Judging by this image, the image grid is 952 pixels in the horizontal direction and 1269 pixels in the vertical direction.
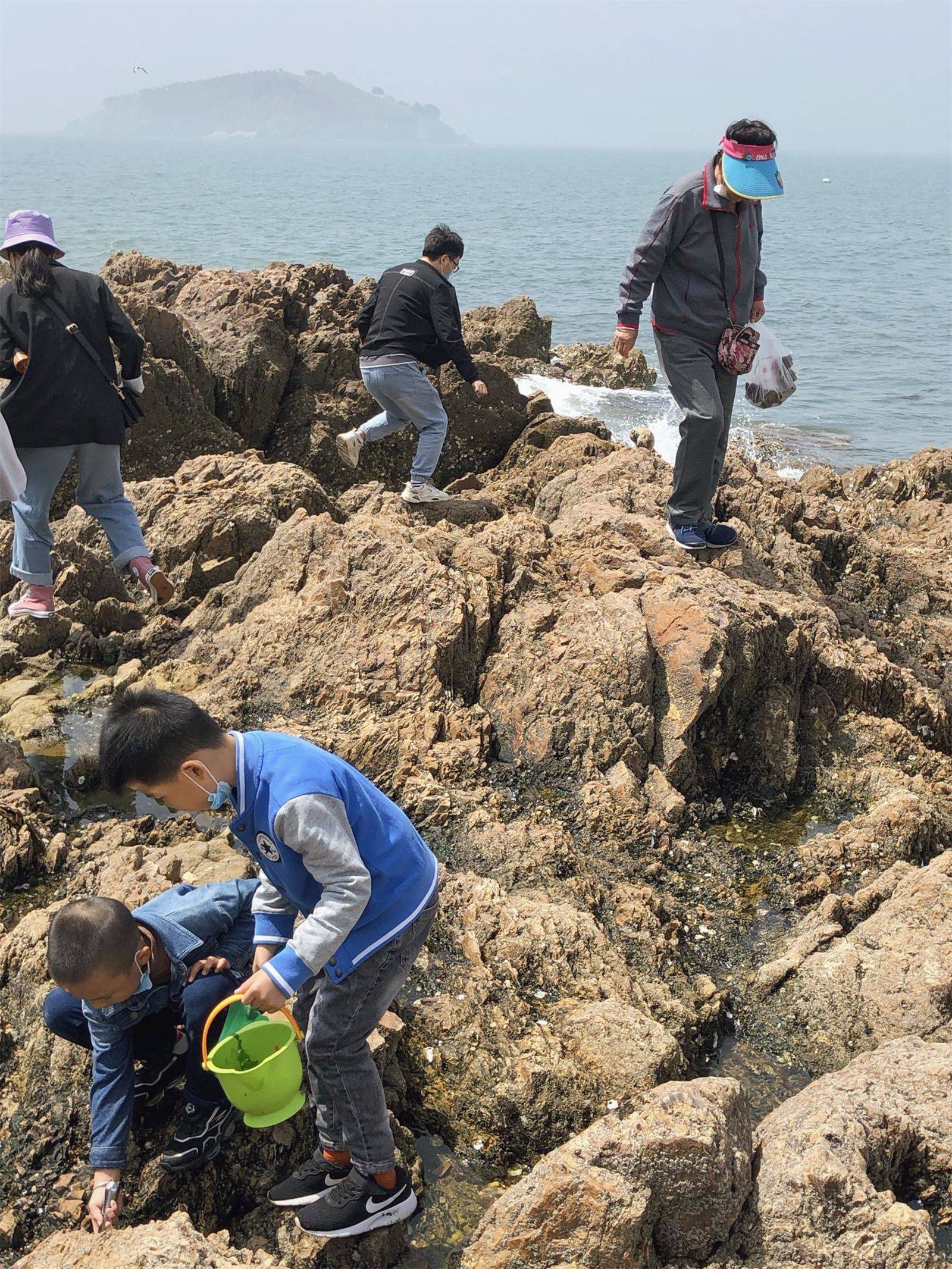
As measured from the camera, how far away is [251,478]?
709 centimetres

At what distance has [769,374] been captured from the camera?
256 inches

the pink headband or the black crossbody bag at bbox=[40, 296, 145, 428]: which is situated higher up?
the pink headband

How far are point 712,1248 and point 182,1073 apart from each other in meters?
1.53

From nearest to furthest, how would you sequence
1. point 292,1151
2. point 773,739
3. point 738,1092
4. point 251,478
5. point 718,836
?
1. point 738,1092
2. point 292,1151
3. point 718,836
4. point 773,739
5. point 251,478

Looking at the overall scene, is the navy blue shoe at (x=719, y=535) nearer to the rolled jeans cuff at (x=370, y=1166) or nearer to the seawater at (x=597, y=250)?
the seawater at (x=597, y=250)

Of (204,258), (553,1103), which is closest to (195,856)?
(553,1103)

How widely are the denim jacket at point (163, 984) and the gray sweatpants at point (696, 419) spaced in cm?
384

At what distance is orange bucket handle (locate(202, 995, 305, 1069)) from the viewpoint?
281cm

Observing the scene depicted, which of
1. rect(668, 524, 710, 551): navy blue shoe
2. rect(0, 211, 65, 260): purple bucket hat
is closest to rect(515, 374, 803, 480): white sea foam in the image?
rect(668, 524, 710, 551): navy blue shoe

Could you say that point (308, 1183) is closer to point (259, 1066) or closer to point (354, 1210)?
point (354, 1210)

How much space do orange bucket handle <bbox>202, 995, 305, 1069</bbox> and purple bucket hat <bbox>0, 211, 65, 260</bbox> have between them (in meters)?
4.02

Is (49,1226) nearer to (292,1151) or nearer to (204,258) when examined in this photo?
(292,1151)

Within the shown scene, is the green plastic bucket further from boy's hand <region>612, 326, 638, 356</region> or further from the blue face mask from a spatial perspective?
boy's hand <region>612, 326, 638, 356</region>

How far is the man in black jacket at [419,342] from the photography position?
7.11 metres
